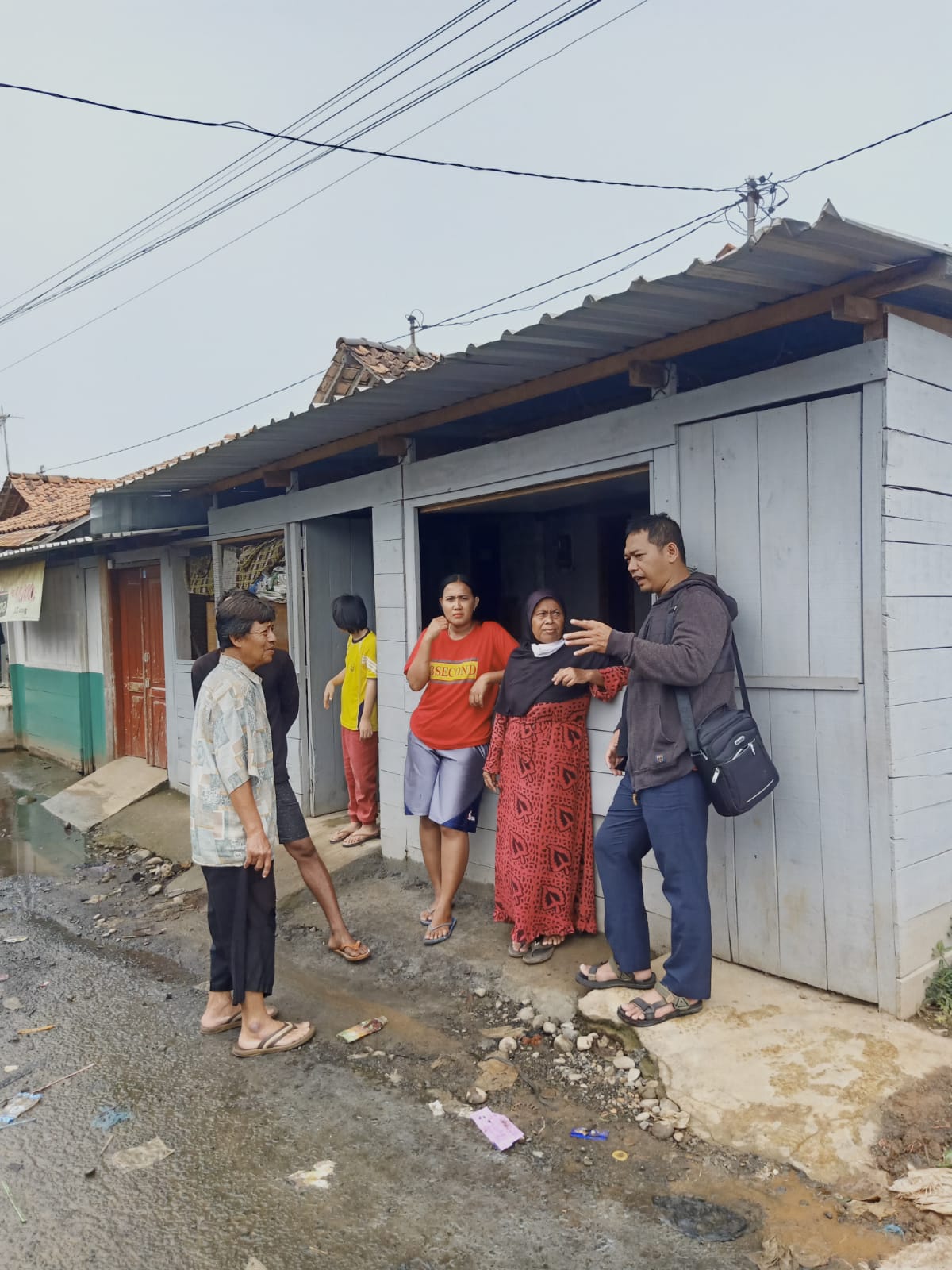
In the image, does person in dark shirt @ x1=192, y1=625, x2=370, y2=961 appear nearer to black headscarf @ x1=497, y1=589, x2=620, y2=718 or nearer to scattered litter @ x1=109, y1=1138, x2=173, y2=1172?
black headscarf @ x1=497, y1=589, x2=620, y2=718

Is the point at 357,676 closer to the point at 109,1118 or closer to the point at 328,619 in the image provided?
the point at 328,619

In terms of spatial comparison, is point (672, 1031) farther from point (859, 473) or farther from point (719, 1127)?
point (859, 473)

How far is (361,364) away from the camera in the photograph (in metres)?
11.8

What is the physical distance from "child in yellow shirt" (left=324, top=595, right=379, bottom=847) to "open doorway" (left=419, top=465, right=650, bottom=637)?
1.13m

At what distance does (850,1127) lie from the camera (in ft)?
9.79

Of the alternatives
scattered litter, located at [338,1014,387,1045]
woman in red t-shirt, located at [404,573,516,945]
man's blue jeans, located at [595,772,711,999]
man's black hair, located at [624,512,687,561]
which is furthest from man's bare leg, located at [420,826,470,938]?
man's black hair, located at [624,512,687,561]

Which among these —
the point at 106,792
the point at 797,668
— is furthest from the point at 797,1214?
the point at 106,792

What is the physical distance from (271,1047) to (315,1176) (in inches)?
36.7

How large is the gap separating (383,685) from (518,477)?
1920 mm

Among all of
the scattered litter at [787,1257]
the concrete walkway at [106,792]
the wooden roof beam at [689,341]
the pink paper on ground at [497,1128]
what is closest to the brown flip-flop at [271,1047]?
the pink paper on ground at [497,1128]

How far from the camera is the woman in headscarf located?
4.47m

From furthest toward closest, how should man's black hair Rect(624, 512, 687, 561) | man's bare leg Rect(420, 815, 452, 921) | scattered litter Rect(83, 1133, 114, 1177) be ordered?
man's bare leg Rect(420, 815, 452, 921) < man's black hair Rect(624, 512, 687, 561) < scattered litter Rect(83, 1133, 114, 1177)

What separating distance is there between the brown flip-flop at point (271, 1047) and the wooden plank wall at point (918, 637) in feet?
8.07

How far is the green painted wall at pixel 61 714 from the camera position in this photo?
36.5 ft
